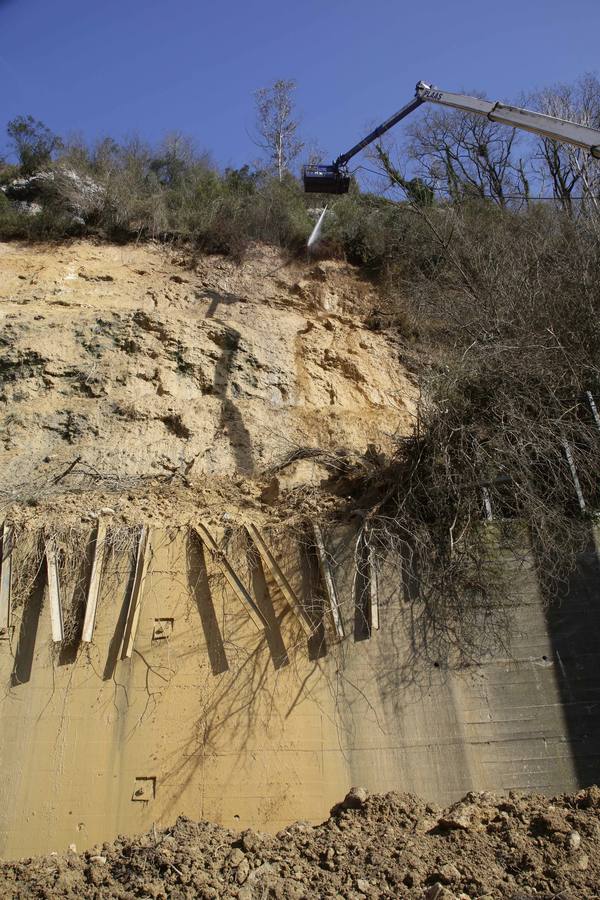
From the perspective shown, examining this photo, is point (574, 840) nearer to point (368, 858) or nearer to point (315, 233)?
point (368, 858)

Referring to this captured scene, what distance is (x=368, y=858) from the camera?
6.01 meters

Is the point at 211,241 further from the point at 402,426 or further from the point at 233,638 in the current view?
the point at 233,638

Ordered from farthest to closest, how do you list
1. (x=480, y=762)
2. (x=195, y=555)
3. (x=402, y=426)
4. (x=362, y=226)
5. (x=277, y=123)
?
(x=277, y=123) < (x=362, y=226) < (x=402, y=426) < (x=195, y=555) < (x=480, y=762)

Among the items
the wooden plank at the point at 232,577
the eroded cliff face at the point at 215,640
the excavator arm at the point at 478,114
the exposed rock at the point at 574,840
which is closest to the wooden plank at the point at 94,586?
the eroded cliff face at the point at 215,640

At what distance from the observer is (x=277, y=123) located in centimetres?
2264

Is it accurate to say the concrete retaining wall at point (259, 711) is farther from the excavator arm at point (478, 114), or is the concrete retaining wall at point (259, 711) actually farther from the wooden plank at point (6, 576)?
the excavator arm at point (478, 114)

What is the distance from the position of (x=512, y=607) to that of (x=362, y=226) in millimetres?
10215

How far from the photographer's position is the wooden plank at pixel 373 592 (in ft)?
28.4

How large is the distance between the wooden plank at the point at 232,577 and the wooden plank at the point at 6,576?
2325 millimetres

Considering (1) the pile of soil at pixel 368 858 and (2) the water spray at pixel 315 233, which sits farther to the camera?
(2) the water spray at pixel 315 233

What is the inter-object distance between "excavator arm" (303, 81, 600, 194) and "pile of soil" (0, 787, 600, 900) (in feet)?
27.5

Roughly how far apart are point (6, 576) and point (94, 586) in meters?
1.09

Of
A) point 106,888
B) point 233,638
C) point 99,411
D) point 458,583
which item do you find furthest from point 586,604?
point 99,411

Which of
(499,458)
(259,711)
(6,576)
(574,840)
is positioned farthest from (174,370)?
(574,840)
